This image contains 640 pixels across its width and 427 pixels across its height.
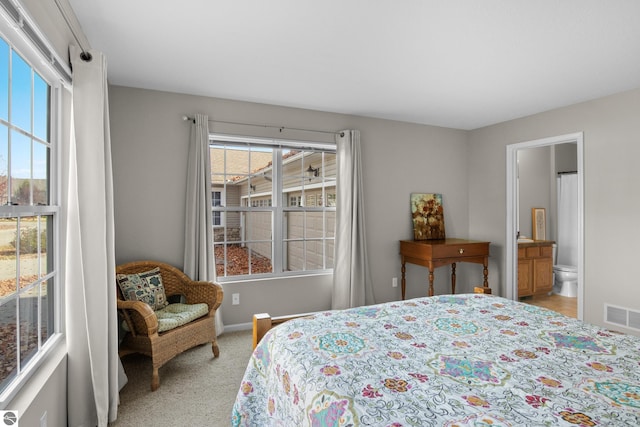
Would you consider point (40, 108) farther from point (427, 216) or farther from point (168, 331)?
point (427, 216)

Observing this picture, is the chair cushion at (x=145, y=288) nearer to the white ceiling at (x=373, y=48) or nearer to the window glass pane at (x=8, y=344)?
the window glass pane at (x=8, y=344)

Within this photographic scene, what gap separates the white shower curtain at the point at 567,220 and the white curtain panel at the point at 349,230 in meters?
3.57

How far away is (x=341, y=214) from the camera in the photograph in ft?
13.1

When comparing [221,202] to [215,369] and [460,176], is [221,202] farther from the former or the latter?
[460,176]

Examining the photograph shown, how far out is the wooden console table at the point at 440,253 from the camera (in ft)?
13.0

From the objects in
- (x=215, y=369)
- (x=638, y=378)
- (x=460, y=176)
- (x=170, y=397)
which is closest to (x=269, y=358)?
(x=170, y=397)

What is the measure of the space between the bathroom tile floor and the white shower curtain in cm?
71

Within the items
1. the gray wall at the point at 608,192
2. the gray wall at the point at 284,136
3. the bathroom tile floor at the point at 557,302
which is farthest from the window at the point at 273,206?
the bathroom tile floor at the point at 557,302

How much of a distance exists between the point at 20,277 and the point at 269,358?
3.89 ft

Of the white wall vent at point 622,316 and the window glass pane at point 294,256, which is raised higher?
the window glass pane at point 294,256

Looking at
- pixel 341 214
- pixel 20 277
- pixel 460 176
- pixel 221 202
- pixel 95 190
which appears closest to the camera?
pixel 20 277

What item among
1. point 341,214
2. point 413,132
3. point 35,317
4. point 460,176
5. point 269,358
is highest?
point 413,132

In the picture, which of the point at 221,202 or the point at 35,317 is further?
the point at 221,202

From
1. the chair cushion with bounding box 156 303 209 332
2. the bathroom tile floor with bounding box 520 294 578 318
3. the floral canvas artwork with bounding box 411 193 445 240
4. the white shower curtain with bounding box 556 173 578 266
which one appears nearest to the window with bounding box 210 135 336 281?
the chair cushion with bounding box 156 303 209 332
